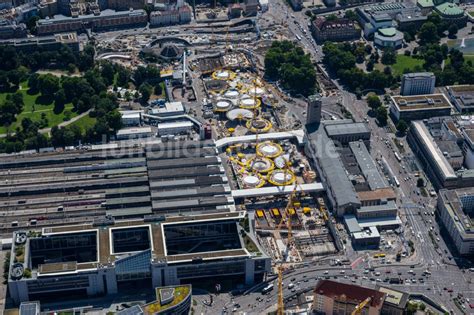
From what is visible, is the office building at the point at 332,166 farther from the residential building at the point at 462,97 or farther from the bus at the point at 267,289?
the residential building at the point at 462,97

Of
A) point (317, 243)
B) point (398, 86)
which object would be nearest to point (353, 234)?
point (317, 243)

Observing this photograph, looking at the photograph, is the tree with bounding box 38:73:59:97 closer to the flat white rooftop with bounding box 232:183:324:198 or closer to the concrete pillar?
the flat white rooftop with bounding box 232:183:324:198

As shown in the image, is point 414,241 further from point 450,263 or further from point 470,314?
point 470,314

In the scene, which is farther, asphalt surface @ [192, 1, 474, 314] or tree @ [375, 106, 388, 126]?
tree @ [375, 106, 388, 126]

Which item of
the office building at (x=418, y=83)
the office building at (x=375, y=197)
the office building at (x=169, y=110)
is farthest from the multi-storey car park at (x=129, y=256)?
the office building at (x=418, y=83)

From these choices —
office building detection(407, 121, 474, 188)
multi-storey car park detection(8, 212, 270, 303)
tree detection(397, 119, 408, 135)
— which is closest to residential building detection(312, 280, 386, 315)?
multi-storey car park detection(8, 212, 270, 303)

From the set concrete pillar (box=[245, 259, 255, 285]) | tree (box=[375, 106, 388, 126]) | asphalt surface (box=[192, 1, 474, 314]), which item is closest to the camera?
asphalt surface (box=[192, 1, 474, 314])

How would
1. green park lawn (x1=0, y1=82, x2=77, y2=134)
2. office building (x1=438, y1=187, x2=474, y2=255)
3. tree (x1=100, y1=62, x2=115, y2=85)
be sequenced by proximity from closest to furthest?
office building (x1=438, y1=187, x2=474, y2=255), green park lawn (x1=0, y1=82, x2=77, y2=134), tree (x1=100, y1=62, x2=115, y2=85)
